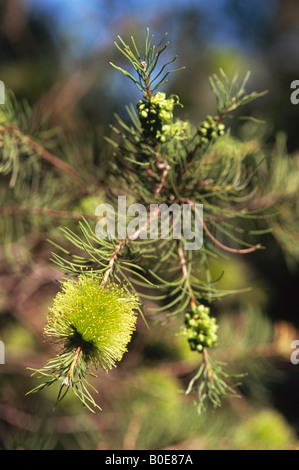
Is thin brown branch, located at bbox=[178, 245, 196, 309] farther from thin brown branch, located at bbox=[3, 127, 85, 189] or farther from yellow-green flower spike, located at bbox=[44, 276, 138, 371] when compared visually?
thin brown branch, located at bbox=[3, 127, 85, 189]

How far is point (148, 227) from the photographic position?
386 mm

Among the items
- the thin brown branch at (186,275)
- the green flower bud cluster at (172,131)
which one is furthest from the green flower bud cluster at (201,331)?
the green flower bud cluster at (172,131)

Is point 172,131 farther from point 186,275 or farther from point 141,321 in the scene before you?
point 141,321

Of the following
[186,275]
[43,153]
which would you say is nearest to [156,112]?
[186,275]

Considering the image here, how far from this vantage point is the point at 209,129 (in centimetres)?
37

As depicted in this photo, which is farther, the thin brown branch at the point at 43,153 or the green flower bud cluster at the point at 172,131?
the thin brown branch at the point at 43,153

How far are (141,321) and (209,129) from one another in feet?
1.87

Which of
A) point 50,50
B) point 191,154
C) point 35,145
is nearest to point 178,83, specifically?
point 50,50

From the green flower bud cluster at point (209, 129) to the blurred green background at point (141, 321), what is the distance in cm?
7

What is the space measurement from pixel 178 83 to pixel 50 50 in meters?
0.45

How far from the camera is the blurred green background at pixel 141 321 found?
714mm

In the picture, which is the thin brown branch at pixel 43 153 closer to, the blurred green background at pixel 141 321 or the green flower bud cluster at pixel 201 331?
the blurred green background at pixel 141 321

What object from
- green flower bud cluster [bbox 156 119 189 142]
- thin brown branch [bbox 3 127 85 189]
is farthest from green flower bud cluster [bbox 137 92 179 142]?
thin brown branch [bbox 3 127 85 189]

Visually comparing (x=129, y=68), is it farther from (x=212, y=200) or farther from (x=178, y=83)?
(x=212, y=200)
